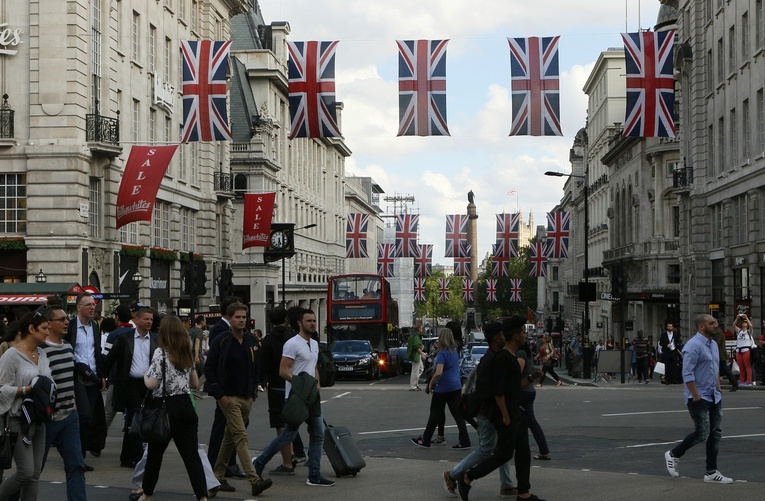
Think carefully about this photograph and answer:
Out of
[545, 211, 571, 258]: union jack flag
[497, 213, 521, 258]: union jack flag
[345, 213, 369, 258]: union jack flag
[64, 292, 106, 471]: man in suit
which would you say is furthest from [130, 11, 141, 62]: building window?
[345, 213, 369, 258]: union jack flag

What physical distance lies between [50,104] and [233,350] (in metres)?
24.2

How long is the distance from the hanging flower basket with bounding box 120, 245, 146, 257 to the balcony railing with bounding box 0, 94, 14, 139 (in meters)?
6.17

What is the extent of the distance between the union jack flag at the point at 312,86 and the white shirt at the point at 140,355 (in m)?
16.2

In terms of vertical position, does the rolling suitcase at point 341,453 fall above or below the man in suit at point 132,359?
below

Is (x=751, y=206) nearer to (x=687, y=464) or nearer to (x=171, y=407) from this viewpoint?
(x=687, y=464)

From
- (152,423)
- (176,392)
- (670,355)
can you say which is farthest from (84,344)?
(670,355)

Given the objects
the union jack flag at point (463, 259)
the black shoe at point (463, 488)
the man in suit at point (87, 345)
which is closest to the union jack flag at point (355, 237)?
the union jack flag at point (463, 259)

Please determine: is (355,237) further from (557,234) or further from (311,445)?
(311,445)

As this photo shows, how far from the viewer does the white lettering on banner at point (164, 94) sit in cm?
4347

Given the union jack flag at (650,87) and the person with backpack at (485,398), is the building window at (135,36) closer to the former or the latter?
the union jack flag at (650,87)

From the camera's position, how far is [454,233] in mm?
63781

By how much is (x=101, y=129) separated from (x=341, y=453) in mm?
24715

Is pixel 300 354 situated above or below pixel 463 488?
above

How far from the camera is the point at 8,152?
34312 mm
